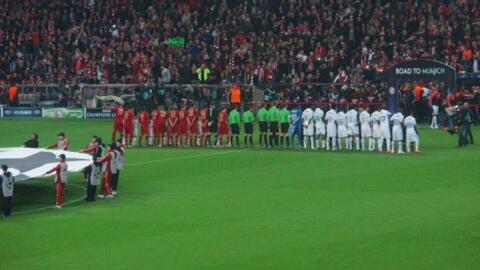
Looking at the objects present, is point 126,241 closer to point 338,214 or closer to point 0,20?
point 338,214

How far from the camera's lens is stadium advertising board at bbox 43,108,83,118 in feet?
203

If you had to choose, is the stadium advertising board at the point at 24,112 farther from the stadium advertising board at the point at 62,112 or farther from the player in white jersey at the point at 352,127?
the player in white jersey at the point at 352,127

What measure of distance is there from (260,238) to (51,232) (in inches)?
212

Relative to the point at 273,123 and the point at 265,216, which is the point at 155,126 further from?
the point at 265,216

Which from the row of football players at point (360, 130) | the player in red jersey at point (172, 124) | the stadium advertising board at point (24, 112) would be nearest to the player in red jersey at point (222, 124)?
the player in red jersey at point (172, 124)

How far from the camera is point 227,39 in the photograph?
2457 inches

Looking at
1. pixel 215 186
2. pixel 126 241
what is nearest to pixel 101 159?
pixel 215 186

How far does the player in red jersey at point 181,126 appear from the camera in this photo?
47.8 meters

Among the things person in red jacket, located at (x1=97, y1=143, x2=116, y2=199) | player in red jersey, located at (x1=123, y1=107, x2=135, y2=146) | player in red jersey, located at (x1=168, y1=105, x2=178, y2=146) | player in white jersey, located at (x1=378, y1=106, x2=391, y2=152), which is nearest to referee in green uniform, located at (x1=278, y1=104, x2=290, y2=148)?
player in white jersey, located at (x1=378, y1=106, x2=391, y2=152)

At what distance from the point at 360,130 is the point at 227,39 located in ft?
60.8

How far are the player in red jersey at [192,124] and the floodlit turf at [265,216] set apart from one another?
3072 millimetres

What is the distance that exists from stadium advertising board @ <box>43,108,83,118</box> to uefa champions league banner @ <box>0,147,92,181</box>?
24.7 m

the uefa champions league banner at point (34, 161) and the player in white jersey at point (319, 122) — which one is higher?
the player in white jersey at point (319, 122)

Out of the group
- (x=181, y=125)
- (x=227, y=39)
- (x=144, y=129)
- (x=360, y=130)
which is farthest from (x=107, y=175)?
(x=227, y=39)
